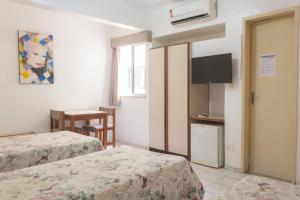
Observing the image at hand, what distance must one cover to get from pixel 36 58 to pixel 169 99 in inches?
94.2

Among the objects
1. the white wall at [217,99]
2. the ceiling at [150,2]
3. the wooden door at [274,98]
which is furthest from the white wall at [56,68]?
the wooden door at [274,98]

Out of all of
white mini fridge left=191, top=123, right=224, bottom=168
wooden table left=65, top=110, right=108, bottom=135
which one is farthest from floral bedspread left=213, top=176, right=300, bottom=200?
wooden table left=65, top=110, right=108, bottom=135

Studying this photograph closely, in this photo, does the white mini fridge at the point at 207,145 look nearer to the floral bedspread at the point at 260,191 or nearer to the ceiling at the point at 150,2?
the floral bedspread at the point at 260,191

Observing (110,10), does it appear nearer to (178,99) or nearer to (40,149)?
(178,99)

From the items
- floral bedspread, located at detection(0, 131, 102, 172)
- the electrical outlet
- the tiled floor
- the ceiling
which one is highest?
the ceiling

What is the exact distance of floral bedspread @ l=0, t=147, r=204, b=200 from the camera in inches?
57.5

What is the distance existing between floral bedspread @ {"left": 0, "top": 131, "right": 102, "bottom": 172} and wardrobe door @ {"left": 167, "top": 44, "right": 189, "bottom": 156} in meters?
1.50

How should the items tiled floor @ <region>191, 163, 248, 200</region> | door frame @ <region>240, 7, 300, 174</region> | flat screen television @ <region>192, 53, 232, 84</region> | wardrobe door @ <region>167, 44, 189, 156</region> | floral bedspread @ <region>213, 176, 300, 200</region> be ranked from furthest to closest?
wardrobe door @ <region>167, 44, 189, 156</region> → flat screen television @ <region>192, 53, 232, 84</region> → door frame @ <region>240, 7, 300, 174</region> → tiled floor @ <region>191, 163, 248, 200</region> → floral bedspread @ <region>213, 176, 300, 200</region>

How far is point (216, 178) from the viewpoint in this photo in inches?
124

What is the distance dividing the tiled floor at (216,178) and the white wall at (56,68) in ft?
8.99

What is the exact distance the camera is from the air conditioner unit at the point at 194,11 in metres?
3.47

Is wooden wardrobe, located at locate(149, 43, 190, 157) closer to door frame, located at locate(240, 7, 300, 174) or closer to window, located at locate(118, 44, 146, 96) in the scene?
Answer: window, located at locate(118, 44, 146, 96)

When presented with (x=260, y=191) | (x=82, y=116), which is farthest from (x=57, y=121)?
(x=260, y=191)

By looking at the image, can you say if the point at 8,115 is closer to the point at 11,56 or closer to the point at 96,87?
the point at 11,56
